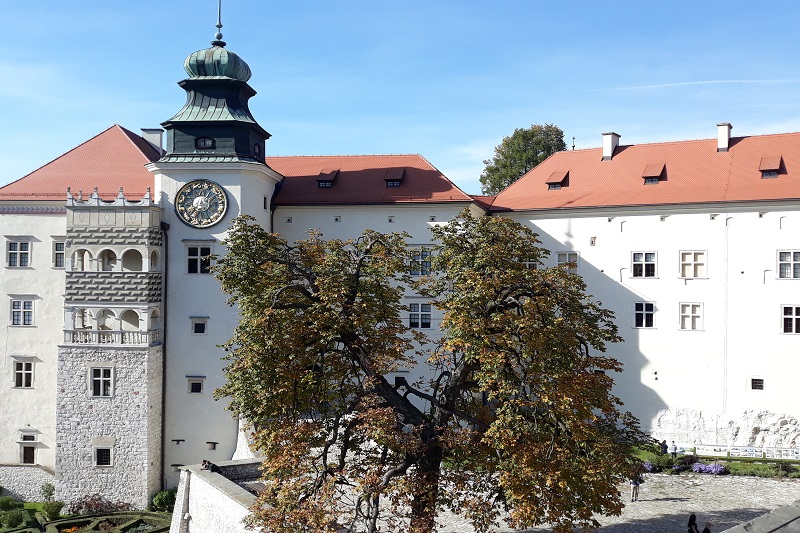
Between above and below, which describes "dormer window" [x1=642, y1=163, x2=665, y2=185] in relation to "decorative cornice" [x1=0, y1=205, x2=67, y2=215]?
above

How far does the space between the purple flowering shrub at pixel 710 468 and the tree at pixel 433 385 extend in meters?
8.99

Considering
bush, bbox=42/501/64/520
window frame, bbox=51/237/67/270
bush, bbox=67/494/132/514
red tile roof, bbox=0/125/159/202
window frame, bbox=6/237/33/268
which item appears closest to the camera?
bush, bbox=42/501/64/520

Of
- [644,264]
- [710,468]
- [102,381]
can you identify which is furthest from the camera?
[644,264]

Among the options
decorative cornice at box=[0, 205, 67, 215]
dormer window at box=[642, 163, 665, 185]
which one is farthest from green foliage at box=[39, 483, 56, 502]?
dormer window at box=[642, 163, 665, 185]

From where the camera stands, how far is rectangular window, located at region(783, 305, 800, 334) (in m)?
27.4

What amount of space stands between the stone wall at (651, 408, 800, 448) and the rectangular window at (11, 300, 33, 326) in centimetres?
2428

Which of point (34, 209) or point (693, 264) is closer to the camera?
point (693, 264)

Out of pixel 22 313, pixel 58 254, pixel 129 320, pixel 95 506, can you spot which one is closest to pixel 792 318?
pixel 129 320

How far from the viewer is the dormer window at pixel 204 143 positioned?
96.0 ft

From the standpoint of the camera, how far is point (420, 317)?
3042 cm

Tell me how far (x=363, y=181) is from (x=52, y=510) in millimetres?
16620

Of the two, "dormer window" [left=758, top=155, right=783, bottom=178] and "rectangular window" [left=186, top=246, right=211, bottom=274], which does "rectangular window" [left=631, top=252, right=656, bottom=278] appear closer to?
"dormer window" [left=758, top=155, right=783, bottom=178]

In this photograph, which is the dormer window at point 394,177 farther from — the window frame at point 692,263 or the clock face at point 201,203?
the window frame at point 692,263

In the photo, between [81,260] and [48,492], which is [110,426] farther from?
[81,260]
